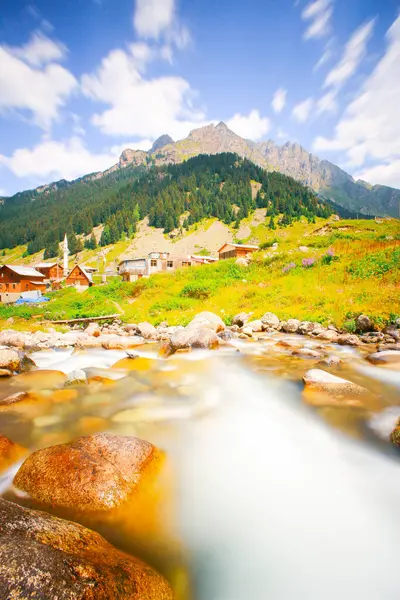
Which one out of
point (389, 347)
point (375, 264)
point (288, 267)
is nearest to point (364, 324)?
point (389, 347)

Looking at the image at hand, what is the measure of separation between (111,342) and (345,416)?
1296cm

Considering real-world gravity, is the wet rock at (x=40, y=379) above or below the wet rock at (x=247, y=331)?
above

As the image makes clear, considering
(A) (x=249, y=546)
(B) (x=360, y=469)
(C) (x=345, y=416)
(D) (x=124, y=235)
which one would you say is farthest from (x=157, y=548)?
(D) (x=124, y=235)

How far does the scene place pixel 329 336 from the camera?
52.1 ft

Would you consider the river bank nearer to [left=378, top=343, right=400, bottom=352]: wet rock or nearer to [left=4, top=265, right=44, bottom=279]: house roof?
[left=378, top=343, right=400, bottom=352]: wet rock

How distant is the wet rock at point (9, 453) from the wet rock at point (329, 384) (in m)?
7.52

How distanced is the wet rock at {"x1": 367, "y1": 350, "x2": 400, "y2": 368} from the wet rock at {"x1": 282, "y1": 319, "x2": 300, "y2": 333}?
6532mm

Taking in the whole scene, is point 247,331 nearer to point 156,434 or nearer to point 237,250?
point 156,434

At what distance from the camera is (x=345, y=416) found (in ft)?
22.6

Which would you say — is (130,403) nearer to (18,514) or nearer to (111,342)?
(18,514)

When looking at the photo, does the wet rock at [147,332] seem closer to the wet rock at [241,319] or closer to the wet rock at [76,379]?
the wet rock at [241,319]

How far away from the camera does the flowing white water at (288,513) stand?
3.31 metres

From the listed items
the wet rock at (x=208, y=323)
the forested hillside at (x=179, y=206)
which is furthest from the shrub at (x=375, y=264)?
the forested hillside at (x=179, y=206)

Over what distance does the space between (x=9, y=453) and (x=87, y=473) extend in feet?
6.89
